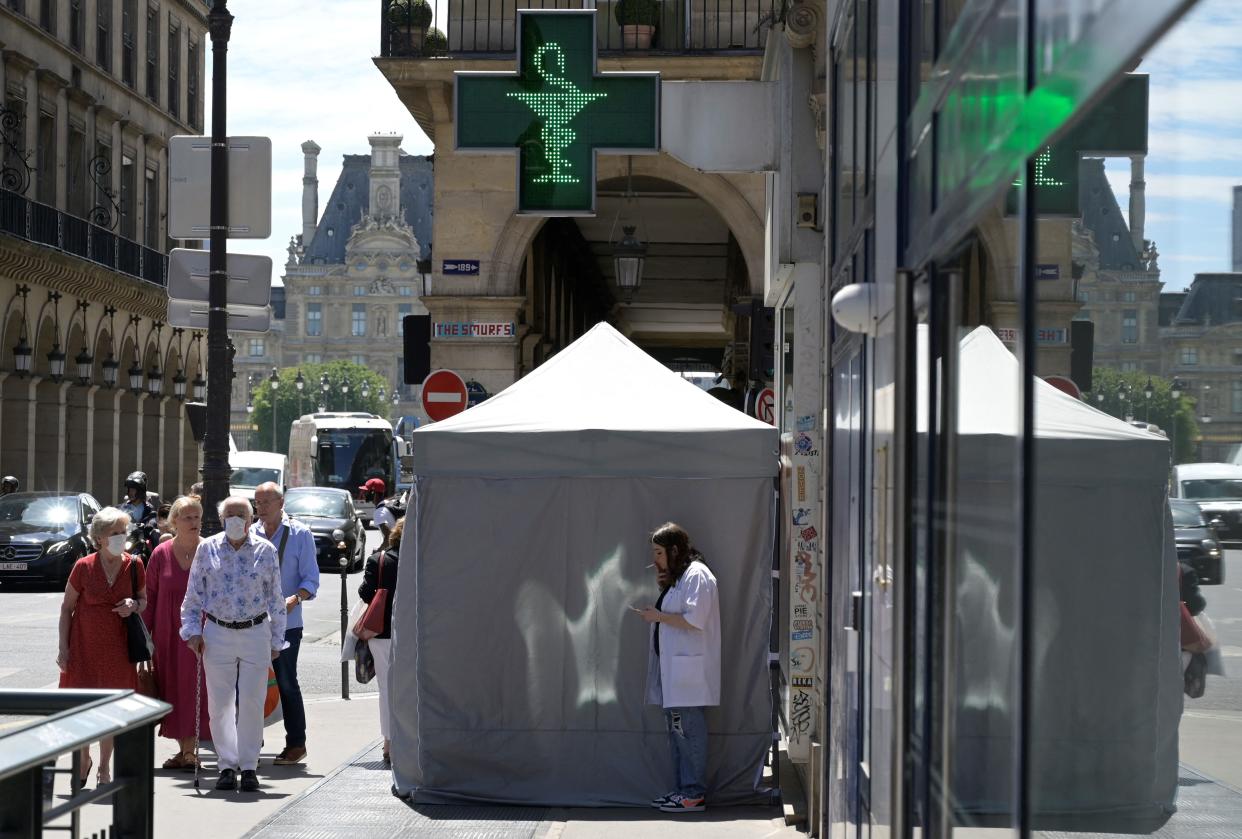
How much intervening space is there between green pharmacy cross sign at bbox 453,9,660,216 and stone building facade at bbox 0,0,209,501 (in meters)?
33.4

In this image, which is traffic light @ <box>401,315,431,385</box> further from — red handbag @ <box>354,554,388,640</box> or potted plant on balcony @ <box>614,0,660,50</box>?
red handbag @ <box>354,554,388,640</box>

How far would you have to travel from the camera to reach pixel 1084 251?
8.16 ft

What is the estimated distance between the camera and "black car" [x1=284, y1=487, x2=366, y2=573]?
35.5 metres

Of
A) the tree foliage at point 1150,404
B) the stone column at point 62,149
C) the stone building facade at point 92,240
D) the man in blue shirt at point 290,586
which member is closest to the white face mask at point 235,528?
the man in blue shirt at point 290,586

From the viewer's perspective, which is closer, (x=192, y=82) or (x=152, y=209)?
(x=152, y=209)

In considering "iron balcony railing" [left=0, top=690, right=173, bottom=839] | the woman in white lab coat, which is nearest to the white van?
the woman in white lab coat

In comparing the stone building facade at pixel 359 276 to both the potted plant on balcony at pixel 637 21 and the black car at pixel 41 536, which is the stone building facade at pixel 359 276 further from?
the potted plant on balcony at pixel 637 21

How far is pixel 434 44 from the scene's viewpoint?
911 inches

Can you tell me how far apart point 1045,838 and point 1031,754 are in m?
0.15

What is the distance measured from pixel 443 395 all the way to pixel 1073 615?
1730 centimetres

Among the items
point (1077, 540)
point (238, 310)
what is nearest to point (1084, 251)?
point (1077, 540)

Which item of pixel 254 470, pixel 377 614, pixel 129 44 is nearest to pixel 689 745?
pixel 377 614

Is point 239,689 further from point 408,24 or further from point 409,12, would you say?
point 408,24

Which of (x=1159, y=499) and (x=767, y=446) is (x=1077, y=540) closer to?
(x=1159, y=499)
